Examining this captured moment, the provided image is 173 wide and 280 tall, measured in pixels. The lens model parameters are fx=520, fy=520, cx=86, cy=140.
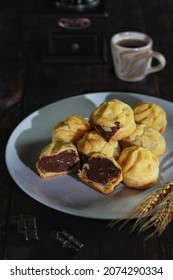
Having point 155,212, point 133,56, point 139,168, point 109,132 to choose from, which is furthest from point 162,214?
point 133,56

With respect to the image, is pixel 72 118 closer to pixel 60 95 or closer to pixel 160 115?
pixel 160 115

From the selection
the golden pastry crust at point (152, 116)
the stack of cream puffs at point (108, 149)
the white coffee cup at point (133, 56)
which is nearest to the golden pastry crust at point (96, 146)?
the stack of cream puffs at point (108, 149)

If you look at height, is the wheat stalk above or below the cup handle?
above

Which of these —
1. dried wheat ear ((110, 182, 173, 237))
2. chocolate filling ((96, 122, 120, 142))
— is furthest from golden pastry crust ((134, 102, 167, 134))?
dried wheat ear ((110, 182, 173, 237))

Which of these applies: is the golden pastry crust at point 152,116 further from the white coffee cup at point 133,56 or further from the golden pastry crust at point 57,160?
the white coffee cup at point 133,56

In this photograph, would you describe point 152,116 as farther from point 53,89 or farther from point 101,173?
point 53,89

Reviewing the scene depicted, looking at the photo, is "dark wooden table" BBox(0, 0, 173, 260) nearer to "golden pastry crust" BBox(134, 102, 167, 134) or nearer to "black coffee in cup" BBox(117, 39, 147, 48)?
"black coffee in cup" BBox(117, 39, 147, 48)

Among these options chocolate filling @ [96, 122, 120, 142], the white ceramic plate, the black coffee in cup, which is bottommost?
the white ceramic plate
